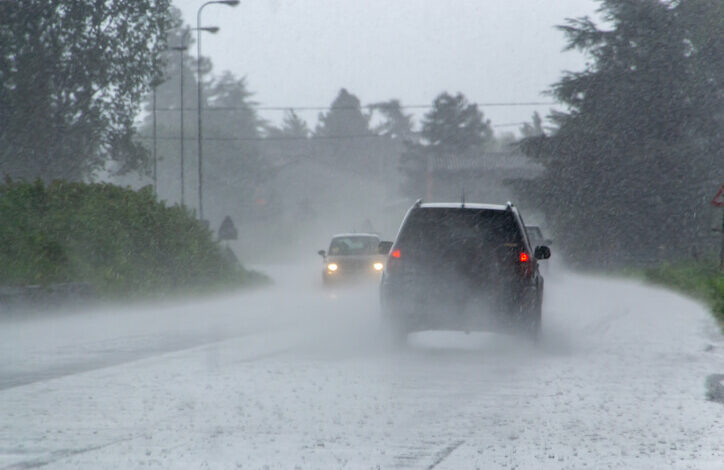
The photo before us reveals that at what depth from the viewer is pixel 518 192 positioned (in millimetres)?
49844

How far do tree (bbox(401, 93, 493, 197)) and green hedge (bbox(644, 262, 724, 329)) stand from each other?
8102cm

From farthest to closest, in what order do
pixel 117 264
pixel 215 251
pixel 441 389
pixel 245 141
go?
pixel 245 141 → pixel 215 251 → pixel 117 264 → pixel 441 389

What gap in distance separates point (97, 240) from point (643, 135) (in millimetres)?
28279

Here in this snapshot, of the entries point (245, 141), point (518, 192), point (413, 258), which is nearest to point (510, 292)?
point (413, 258)

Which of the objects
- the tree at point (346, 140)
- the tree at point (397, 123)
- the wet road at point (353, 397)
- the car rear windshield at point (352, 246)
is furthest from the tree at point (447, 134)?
the wet road at point (353, 397)

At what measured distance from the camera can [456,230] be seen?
45.7 ft

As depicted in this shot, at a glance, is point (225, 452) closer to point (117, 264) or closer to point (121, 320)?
point (121, 320)

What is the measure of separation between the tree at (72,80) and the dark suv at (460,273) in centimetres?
3448

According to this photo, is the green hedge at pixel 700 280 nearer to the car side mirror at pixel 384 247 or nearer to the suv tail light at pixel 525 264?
the car side mirror at pixel 384 247

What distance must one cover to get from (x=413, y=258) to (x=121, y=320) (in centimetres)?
770

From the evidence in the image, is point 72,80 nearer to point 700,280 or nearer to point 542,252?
point 700,280

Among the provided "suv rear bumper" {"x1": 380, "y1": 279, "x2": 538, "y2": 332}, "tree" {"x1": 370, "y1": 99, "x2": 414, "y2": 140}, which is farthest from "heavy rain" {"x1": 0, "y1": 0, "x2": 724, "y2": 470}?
"tree" {"x1": 370, "y1": 99, "x2": 414, "y2": 140}

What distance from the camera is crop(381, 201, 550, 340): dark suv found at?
13820 mm

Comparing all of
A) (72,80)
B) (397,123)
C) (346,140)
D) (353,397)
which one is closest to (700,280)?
(353,397)
